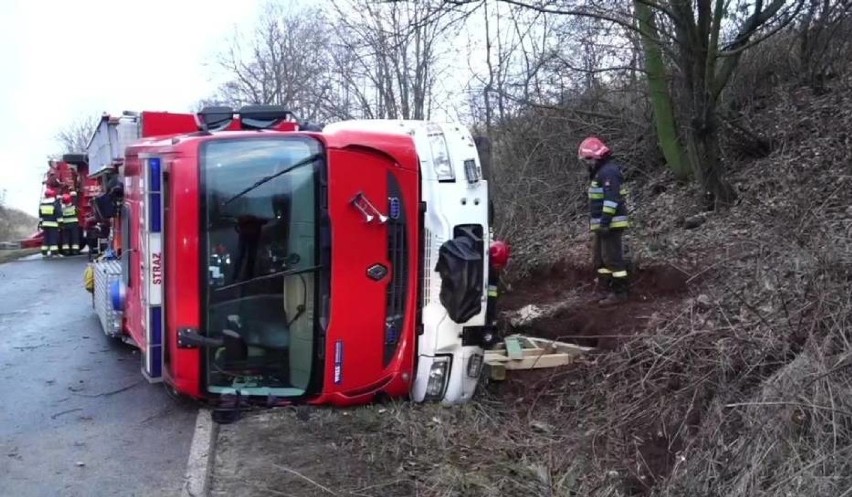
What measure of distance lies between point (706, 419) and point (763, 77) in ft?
25.5

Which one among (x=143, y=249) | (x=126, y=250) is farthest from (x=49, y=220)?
(x=143, y=249)

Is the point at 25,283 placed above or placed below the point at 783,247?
below

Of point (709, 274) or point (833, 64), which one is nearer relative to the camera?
point (709, 274)

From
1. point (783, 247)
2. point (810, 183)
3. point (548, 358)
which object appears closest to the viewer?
point (783, 247)

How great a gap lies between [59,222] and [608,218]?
1438cm

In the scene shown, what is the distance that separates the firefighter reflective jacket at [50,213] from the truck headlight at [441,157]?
48.1ft

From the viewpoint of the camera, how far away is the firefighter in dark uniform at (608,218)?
738 centimetres

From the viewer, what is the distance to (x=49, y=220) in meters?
17.7

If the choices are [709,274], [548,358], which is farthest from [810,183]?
[548,358]

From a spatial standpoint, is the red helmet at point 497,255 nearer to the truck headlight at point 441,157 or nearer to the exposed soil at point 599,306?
the truck headlight at point 441,157

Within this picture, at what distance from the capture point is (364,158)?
5.36 m

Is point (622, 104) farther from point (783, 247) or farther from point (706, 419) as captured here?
point (706, 419)

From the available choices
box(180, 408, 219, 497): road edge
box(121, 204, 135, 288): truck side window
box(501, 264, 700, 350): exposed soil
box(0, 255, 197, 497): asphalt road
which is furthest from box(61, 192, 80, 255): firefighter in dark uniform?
box(180, 408, 219, 497): road edge

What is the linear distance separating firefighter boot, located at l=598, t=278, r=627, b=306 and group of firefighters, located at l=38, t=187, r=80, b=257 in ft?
46.1
